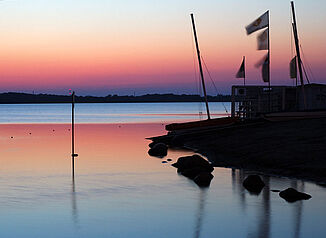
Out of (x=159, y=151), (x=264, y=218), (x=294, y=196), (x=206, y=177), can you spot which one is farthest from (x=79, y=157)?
(x=264, y=218)

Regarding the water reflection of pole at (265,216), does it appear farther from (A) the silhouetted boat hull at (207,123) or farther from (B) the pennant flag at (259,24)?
(A) the silhouetted boat hull at (207,123)

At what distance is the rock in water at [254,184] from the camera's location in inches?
889

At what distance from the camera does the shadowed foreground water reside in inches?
649

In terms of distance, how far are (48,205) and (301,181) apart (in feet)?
36.2

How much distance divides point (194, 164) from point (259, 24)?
20.4 m

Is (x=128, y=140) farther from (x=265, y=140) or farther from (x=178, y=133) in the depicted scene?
(x=265, y=140)

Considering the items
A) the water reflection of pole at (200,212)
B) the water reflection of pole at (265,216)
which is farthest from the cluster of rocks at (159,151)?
the water reflection of pole at (265,216)

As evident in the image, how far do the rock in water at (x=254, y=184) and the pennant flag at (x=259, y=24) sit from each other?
2401 cm

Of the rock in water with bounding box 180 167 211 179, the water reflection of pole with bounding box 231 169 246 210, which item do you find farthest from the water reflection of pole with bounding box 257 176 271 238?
A: the rock in water with bounding box 180 167 211 179

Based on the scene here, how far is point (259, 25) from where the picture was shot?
44.7 metres

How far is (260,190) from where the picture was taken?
22.4 m

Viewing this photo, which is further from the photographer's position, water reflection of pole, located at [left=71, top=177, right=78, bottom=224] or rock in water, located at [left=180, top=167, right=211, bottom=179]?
rock in water, located at [left=180, top=167, right=211, bottom=179]

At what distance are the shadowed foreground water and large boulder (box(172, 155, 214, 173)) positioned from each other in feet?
1.83

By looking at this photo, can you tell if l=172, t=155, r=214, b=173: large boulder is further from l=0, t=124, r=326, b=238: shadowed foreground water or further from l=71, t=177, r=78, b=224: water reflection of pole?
l=71, t=177, r=78, b=224: water reflection of pole
